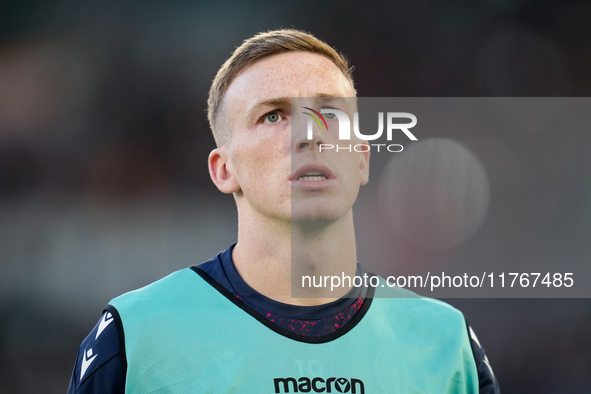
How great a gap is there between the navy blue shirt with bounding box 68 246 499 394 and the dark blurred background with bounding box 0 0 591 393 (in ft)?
10.5

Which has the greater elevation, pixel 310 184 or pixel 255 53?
pixel 255 53

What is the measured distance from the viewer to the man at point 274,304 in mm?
1653

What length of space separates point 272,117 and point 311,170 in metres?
0.25

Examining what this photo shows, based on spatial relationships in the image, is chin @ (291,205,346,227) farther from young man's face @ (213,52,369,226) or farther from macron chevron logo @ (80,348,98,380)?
macron chevron logo @ (80,348,98,380)

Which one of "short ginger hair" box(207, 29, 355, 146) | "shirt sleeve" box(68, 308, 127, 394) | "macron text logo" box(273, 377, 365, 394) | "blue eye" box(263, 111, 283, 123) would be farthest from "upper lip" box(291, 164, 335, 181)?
"shirt sleeve" box(68, 308, 127, 394)

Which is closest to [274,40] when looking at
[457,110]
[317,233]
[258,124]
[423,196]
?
[258,124]

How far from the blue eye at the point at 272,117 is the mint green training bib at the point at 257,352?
0.64m

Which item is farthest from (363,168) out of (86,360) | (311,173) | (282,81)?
(86,360)

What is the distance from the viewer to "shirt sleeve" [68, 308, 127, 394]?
161cm

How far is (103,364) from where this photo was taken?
64.0 inches

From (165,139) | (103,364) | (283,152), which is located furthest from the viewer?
(165,139)

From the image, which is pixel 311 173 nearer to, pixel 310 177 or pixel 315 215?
pixel 310 177

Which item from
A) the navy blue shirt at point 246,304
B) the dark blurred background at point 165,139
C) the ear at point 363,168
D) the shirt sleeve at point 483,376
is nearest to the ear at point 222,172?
the navy blue shirt at point 246,304

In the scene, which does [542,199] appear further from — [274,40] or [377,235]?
[274,40]
